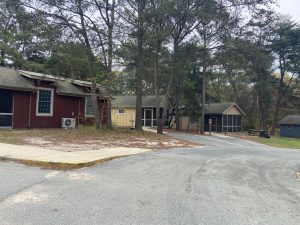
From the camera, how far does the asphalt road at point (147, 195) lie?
577 centimetres

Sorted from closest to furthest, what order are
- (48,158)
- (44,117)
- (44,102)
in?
(48,158) → (44,117) → (44,102)

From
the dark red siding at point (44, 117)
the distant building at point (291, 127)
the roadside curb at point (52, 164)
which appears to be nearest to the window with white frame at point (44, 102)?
the dark red siding at point (44, 117)

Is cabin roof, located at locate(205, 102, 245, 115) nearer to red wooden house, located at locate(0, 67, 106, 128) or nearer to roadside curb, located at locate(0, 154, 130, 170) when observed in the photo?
red wooden house, located at locate(0, 67, 106, 128)

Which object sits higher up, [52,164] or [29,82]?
[29,82]

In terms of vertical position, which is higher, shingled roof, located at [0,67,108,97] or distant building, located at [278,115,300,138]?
shingled roof, located at [0,67,108,97]

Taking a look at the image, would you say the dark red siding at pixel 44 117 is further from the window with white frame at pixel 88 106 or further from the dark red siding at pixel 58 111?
the window with white frame at pixel 88 106

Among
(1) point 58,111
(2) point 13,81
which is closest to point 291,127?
(1) point 58,111

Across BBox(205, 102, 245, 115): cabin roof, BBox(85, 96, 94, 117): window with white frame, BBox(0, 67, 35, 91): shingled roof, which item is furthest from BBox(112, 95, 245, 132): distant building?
BBox(0, 67, 35, 91): shingled roof

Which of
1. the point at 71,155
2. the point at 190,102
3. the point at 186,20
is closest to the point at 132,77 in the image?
the point at 190,102

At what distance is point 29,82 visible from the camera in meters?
24.5

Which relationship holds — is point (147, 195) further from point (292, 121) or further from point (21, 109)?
point (292, 121)

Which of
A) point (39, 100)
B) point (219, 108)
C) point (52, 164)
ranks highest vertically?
point (219, 108)

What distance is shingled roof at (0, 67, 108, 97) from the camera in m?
23.1

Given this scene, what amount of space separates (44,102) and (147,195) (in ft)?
64.5
